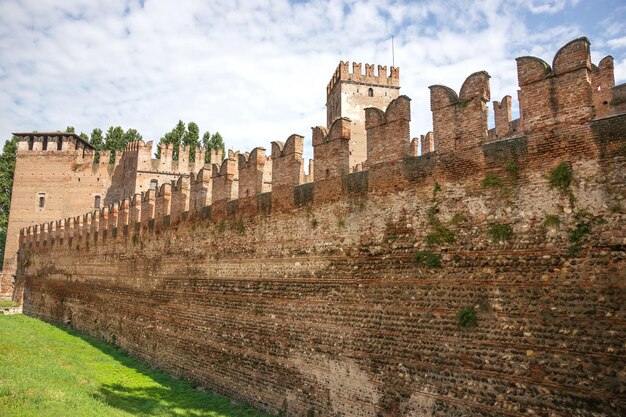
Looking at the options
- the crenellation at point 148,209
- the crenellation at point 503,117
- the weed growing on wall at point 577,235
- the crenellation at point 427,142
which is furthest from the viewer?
the crenellation at point 427,142

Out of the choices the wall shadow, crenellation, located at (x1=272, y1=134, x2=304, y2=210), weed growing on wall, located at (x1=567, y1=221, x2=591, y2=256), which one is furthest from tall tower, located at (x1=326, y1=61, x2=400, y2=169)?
weed growing on wall, located at (x1=567, y1=221, x2=591, y2=256)

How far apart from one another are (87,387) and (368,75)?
112 feet

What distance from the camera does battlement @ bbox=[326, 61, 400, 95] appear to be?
1567 inches

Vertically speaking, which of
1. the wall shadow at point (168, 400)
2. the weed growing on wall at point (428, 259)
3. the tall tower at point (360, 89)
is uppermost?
the tall tower at point (360, 89)

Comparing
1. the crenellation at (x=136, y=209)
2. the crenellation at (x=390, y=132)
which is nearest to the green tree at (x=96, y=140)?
the crenellation at (x=136, y=209)

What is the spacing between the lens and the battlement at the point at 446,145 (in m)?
6.51

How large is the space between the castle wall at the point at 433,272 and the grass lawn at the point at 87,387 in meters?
0.77

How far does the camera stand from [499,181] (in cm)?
706

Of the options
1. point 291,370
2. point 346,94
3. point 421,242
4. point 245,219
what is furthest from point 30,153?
point 421,242

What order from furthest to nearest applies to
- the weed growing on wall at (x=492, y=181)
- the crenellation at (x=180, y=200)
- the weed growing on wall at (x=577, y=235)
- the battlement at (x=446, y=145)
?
1. the crenellation at (x=180, y=200)
2. the weed growing on wall at (x=492, y=181)
3. the battlement at (x=446, y=145)
4. the weed growing on wall at (x=577, y=235)

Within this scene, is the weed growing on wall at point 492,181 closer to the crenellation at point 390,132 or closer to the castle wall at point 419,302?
the castle wall at point 419,302

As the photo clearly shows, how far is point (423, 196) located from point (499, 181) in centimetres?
130

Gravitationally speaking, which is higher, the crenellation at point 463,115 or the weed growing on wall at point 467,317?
the crenellation at point 463,115

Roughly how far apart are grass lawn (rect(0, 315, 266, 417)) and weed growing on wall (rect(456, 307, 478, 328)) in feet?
16.9
